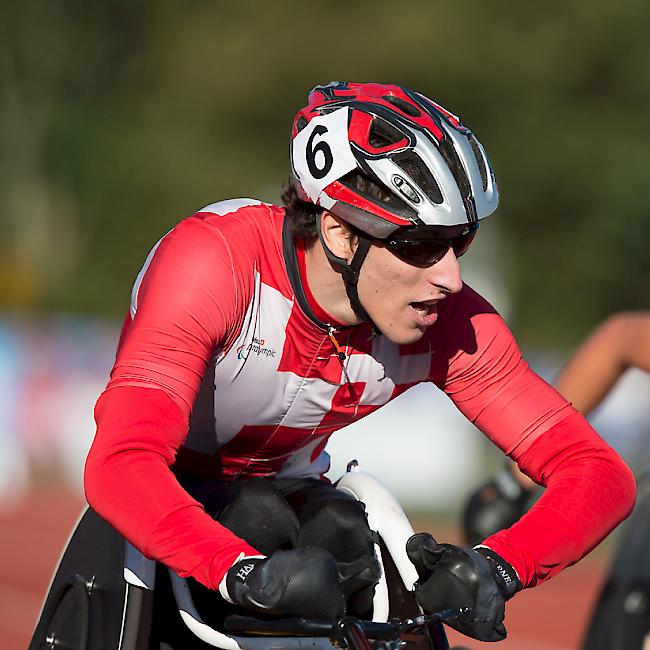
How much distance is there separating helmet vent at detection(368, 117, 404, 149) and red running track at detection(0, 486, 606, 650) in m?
4.30

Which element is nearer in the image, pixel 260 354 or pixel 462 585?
pixel 462 585

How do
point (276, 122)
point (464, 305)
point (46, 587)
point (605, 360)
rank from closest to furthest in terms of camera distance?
point (464, 305)
point (605, 360)
point (46, 587)
point (276, 122)

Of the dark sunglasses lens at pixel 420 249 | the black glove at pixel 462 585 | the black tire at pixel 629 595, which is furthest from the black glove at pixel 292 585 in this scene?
the black tire at pixel 629 595

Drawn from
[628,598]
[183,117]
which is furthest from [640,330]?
[183,117]

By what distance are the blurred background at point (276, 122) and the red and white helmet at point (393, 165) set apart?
19.9m

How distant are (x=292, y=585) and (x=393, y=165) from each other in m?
1.07

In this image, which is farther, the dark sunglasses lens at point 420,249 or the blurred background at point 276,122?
the blurred background at point 276,122

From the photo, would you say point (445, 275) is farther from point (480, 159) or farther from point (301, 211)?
point (301, 211)

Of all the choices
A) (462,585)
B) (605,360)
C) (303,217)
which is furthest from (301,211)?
(605,360)

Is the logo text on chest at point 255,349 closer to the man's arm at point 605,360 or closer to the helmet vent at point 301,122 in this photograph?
the helmet vent at point 301,122

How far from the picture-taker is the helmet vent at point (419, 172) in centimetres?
330

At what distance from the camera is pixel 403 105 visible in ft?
11.5

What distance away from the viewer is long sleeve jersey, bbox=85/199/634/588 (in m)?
3.05

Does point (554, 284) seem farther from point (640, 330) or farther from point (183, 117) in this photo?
point (640, 330)
